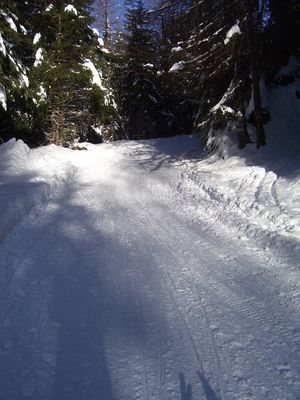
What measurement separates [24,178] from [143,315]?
7.37 m

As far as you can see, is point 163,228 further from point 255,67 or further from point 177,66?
point 177,66

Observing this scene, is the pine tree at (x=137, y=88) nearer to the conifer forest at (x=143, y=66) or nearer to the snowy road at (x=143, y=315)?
the conifer forest at (x=143, y=66)

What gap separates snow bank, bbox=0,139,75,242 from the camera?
675cm

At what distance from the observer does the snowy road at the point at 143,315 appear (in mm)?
3008

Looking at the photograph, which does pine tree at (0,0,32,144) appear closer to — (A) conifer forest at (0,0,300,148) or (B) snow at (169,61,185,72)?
(A) conifer forest at (0,0,300,148)

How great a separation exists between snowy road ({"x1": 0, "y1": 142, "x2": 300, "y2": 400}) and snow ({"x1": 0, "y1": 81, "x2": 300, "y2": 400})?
0.01m

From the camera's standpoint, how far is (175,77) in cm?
1184

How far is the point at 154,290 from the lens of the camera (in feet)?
14.6

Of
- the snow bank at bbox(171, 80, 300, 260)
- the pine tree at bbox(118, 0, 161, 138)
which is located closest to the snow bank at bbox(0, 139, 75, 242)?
the snow bank at bbox(171, 80, 300, 260)

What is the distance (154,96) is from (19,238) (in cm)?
2136

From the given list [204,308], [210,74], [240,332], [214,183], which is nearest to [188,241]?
[204,308]

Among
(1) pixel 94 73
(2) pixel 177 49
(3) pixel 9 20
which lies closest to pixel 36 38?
(3) pixel 9 20

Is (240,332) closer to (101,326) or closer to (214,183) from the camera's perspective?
(101,326)

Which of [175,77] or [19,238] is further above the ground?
[175,77]
